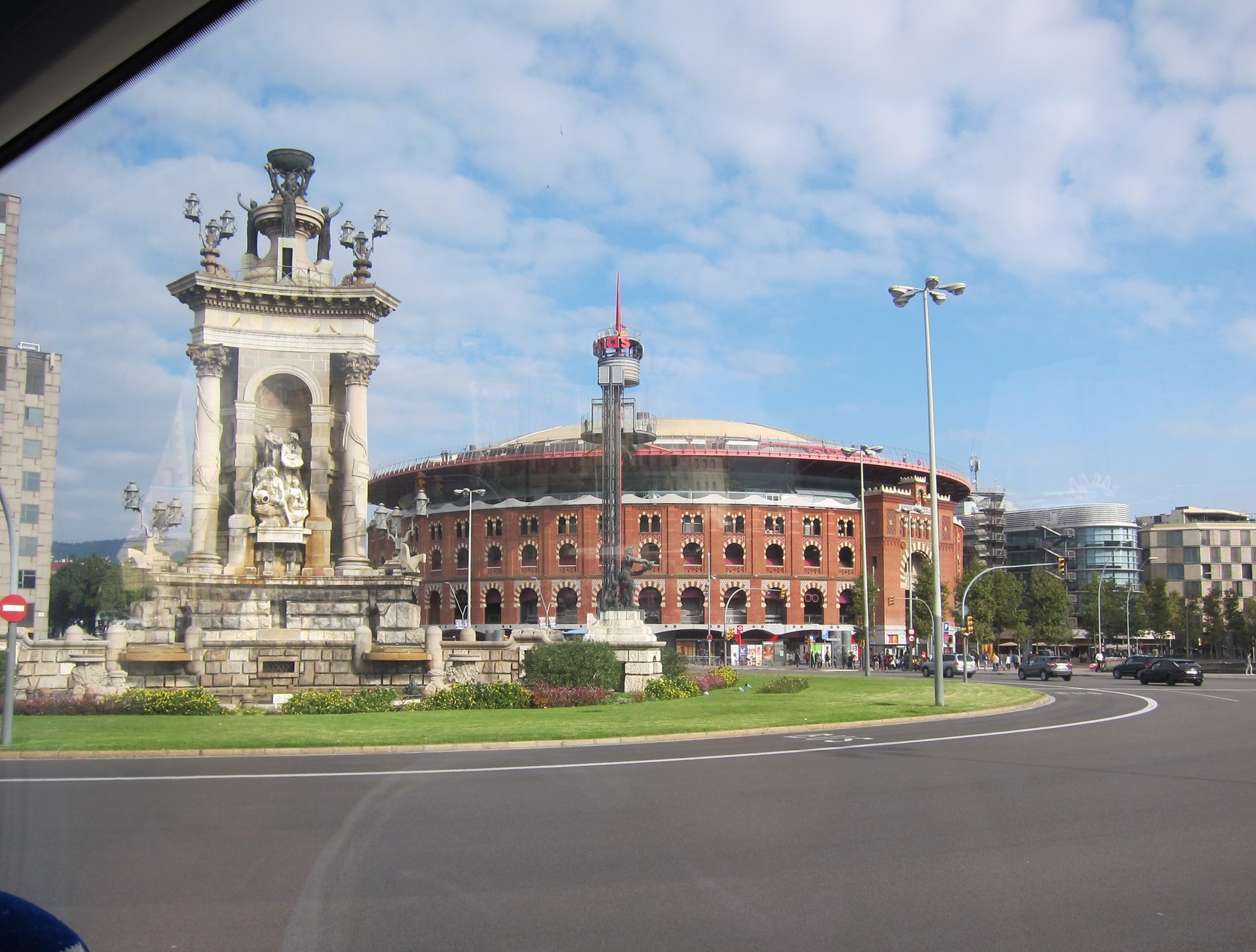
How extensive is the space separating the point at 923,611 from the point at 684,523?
65.0 feet

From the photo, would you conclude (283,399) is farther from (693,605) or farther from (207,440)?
(693,605)

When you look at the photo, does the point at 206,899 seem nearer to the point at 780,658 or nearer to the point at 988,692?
the point at 988,692

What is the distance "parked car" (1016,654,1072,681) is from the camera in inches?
2076

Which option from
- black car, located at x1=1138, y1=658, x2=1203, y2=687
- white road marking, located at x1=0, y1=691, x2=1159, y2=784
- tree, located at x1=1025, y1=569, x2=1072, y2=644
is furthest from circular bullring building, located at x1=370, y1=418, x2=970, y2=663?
white road marking, located at x1=0, y1=691, x2=1159, y2=784

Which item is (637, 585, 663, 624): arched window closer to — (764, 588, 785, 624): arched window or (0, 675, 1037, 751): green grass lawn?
(764, 588, 785, 624): arched window

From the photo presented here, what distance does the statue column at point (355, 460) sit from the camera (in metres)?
31.3

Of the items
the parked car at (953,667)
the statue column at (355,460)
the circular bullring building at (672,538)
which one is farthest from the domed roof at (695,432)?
the statue column at (355,460)

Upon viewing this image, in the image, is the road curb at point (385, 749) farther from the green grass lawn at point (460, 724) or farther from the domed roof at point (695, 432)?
the domed roof at point (695, 432)

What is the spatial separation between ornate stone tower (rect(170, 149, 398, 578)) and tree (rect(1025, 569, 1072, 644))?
65623 mm

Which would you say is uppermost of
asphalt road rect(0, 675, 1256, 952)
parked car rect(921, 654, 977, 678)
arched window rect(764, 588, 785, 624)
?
arched window rect(764, 588, 785, 624)

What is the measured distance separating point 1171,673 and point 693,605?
4391 centimetres

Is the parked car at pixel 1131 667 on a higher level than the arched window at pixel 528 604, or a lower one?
lower

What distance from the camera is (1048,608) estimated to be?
8519 cm

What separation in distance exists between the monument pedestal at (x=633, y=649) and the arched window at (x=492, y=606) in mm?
55109
